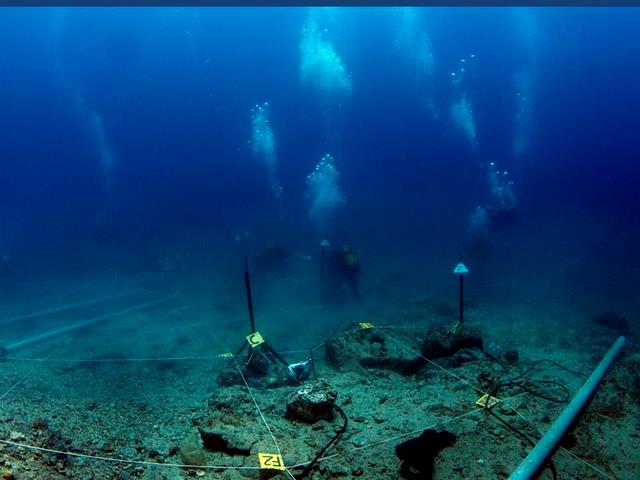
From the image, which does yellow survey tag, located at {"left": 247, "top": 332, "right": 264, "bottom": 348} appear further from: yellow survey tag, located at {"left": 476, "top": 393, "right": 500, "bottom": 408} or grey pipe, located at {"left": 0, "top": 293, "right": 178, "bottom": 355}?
grey pipe, located at {"left": 0, "top": 293, "right": 178, "bottom": 355}

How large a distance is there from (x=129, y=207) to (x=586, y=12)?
335 ft

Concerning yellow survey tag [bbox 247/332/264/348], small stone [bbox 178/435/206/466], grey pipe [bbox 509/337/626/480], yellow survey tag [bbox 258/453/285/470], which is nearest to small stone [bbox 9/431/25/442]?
small stone [bbox 178/435/206/466]

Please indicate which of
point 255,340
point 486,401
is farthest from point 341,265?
point 486,401

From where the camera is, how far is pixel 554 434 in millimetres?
3307

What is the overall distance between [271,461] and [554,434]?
242 centimetres

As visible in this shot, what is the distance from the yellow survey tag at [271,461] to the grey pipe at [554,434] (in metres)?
1.80

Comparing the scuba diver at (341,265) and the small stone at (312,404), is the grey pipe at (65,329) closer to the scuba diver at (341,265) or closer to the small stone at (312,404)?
the scuba diver at (341,265)

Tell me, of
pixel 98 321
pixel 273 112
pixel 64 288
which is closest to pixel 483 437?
pixel 98 321

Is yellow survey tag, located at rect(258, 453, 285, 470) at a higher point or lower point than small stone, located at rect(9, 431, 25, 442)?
lower

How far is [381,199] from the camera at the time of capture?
174ft

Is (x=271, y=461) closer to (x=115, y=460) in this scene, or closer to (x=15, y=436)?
(x=115, y=460)

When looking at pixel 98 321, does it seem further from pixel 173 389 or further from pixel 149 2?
pixel 149 2

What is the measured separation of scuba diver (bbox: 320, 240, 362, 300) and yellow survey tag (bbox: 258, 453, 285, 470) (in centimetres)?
737

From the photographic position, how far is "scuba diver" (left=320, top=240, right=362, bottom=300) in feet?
35.2
